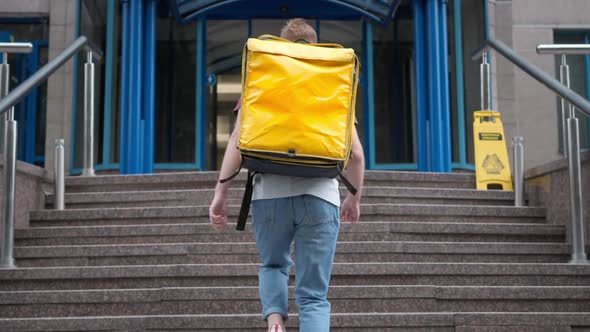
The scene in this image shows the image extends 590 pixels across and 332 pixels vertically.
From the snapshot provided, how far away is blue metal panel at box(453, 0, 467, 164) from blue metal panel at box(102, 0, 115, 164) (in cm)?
463

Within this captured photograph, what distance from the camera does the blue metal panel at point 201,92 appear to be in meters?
12.1

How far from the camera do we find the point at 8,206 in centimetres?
629

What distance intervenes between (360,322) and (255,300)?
696 millimetres

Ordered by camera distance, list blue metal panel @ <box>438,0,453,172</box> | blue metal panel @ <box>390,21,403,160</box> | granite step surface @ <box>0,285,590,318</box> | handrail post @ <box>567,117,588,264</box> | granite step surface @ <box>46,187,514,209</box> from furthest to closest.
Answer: blue metal panel @ <box>390,21,403,160</box>
blue metal panel @ <box>438,0,453,172</box>
granite step surface @ <box>46,187,514,209</box>
handrail post @ <box>567,117,588,264</box>
granite step surface @ <box>0,285,590,318</box>

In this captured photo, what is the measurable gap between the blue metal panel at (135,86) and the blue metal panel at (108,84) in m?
1.22

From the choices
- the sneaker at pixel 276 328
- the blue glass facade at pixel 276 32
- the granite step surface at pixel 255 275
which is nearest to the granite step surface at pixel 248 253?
the granite step surface at pixel 255 275

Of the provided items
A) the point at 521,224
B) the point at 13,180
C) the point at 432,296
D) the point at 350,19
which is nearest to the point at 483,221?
the point at 521,224

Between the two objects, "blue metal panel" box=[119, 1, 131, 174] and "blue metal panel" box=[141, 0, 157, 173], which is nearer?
"blue metal panel" box=[119, 1, 131, 174]

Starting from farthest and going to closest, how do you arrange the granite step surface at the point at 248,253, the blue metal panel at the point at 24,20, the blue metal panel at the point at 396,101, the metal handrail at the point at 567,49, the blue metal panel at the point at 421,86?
the blue metal panel at the point at 24,20 → the blue metal panel at the point at 396,101 → the blue metal panel at the point at 421,86 → the metal handrail at the point at 567,49 → the granite step surface at the point at 248,253

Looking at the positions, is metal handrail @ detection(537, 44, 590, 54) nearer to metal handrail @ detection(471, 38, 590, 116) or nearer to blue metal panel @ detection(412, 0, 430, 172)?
metal handrail @ detection(471, 38, 590, 116)

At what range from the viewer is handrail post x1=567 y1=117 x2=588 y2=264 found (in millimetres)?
6382

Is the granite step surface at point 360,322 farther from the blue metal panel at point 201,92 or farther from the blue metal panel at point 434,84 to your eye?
the blue metal panel at point 201,92

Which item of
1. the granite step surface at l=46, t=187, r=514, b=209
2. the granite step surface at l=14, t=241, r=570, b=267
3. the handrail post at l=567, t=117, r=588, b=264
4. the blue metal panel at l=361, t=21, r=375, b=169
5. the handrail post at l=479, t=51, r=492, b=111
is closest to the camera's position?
the granite step surface at l=14, t=241, r=570, b=267

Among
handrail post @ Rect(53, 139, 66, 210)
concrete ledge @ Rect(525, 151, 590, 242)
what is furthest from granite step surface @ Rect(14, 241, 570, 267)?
handrail post @ Rect(53, 139, 66, 210)
